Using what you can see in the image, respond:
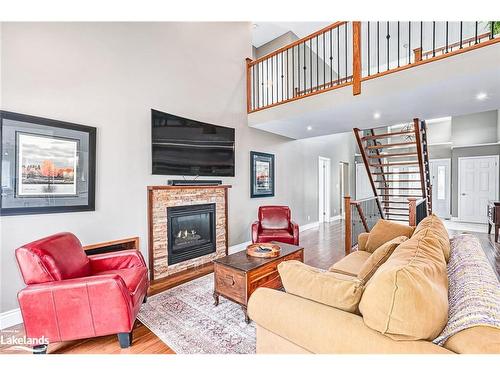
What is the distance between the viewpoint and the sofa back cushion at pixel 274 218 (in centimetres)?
431

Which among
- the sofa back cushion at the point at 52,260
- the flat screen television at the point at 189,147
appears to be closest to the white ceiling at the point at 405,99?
the flat screen television at the point at 189,147

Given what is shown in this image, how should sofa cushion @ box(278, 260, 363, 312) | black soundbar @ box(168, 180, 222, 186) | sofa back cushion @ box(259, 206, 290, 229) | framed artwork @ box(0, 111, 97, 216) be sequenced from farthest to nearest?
sofa back cushion @ box(259, 206, 290, 229) < black soundbar @ box(168, 180, 222, 186) < framed artwork @ box(0, 111, 97, 216) < sofa cushion @ box(278, 260, 363, 312)

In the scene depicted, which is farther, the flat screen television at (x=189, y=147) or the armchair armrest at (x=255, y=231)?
the armchair armrest at (x=255, y=231)

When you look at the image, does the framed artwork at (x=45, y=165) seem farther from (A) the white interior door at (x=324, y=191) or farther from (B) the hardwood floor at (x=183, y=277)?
(A) the white interior door at (x=324, y=191)

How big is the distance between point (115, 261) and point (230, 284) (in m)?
1.15

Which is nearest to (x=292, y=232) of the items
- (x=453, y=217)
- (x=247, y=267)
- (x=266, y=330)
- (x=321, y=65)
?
(x=247, y=267)

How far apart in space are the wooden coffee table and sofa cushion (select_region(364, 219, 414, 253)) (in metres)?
1.08

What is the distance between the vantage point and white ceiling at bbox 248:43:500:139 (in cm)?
259
